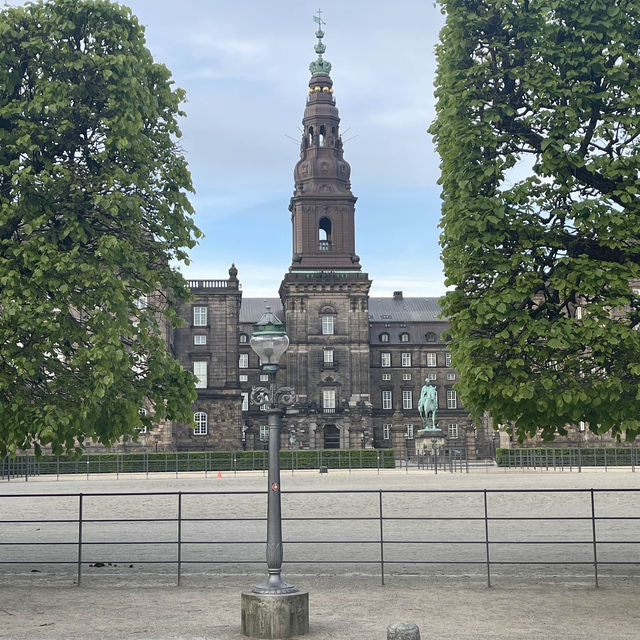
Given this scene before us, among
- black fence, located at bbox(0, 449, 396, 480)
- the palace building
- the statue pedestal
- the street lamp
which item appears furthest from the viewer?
the palace building

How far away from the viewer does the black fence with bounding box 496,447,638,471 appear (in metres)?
55.6

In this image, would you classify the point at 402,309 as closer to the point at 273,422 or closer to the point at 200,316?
the point at 200,316

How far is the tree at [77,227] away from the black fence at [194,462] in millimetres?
39636

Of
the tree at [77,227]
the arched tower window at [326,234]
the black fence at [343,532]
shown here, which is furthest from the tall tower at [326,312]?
the tree at [77,227]

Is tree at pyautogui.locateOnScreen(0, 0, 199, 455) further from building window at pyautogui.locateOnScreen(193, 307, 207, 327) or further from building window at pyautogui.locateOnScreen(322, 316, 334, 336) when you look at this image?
building window at pyautogui.locateOnScreen(322, 316, 334, 336)

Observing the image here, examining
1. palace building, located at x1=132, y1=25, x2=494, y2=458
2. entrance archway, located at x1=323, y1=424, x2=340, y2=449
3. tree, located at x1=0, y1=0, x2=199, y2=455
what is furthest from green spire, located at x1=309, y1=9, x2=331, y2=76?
tree, located at x1=0, y1=0, x2=199, y2=455

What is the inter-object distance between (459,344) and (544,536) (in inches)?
330

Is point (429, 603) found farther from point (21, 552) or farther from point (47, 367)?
point (21, 552)

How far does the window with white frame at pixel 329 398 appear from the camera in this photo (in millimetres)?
97188

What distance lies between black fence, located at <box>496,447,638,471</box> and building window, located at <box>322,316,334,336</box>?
4115cm

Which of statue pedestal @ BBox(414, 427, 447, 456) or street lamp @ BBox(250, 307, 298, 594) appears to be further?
statue pedestal @ BBox(414, 427, 447, 456)

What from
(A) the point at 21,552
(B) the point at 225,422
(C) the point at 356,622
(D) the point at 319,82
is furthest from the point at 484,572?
(D) the point at 319,82

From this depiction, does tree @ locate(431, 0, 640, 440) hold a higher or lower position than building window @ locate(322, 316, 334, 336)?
lower

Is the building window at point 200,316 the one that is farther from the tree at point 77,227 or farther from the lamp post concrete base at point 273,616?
the lamp post concrete base at point 273,616
